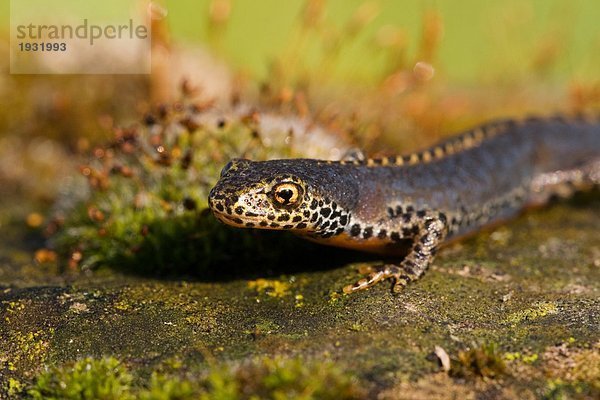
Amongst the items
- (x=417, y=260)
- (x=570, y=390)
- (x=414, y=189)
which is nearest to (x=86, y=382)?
(x=417, y=260)

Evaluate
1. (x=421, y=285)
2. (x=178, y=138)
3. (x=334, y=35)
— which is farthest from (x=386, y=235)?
(x=334, y=35)

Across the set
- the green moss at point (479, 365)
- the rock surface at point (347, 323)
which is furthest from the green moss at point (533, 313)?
the green moss at point (479, 365)

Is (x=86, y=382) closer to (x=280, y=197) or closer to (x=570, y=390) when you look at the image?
(x=280, y=197)

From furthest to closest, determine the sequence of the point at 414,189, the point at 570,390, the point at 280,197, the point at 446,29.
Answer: the point at 446,29 → the point at 414,189 → the point at 280,197 → the point at 570,390

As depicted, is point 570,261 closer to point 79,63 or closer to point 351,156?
point 351,156

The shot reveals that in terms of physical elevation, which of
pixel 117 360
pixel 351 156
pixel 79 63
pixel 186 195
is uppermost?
pixel 79 63

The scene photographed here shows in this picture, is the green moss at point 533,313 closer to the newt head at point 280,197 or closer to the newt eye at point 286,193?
the newt head at point 280,197

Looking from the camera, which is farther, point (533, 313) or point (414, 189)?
point (414, 189)
